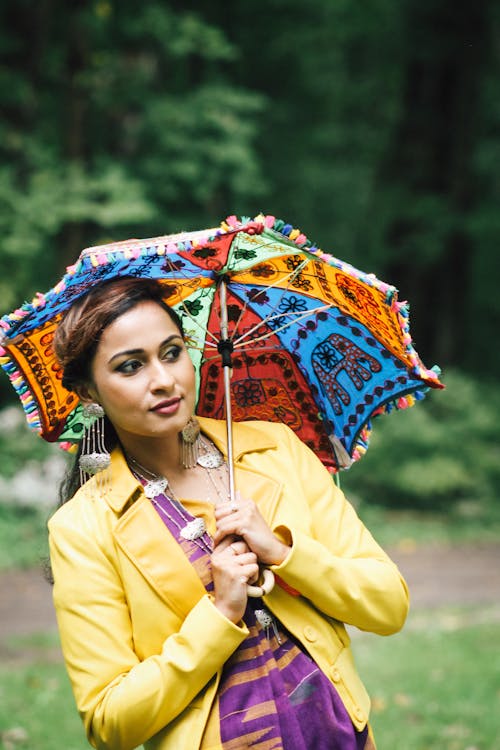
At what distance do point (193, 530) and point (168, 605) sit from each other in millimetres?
199

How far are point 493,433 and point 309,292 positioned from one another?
10.7 meters

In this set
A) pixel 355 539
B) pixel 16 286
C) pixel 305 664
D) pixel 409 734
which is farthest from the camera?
pixel 16 286

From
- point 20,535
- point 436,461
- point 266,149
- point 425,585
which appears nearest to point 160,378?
point 425,585

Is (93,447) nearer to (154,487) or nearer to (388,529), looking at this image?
(154,487)

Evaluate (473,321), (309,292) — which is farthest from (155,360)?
(473,321)

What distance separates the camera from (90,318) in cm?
222

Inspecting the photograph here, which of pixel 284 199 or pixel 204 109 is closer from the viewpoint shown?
pixel 204 109

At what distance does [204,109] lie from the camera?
1226 centimetres

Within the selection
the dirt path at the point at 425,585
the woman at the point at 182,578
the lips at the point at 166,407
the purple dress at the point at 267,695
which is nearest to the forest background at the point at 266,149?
the dirt path at the point at 425,585

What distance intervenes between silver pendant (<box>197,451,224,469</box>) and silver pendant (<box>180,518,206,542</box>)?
8.8 inches

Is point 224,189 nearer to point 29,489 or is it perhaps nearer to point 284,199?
point 284,199

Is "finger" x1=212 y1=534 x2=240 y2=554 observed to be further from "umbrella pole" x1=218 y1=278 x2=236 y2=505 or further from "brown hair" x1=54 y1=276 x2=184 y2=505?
"brown hair" x1=54 y1=276 x2=184 y2=505

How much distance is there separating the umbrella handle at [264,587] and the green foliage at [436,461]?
9.98 m

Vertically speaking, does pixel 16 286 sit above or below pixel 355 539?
above
